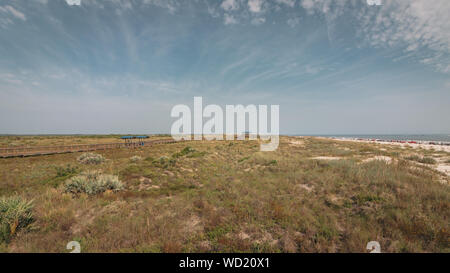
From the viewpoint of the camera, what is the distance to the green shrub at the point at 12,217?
14.7 ft

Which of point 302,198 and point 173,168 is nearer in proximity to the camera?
point 302,198

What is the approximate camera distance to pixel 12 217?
16.3 feet

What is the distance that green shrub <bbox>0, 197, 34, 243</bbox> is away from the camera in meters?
4.48

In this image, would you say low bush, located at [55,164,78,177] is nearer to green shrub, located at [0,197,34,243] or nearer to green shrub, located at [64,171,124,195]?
green shrub, located at [64,171,124,195]

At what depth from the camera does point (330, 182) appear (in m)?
8.23

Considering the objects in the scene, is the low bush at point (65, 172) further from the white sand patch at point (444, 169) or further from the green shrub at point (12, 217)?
the white sand patch at point (444, 169)

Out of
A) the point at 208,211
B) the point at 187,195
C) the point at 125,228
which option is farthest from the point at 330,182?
the point at 125,228

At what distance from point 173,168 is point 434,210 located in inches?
569

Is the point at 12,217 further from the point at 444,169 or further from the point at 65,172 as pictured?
the point at 444,169

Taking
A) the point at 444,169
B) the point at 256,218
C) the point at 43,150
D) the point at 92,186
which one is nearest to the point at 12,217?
the point at 92,186

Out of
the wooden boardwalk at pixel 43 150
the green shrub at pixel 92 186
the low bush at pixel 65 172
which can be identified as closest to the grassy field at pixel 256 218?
the green shrub at pixel 92 186

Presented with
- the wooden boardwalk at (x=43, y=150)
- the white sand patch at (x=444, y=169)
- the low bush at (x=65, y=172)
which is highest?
the white sand patch at (x=444, y=169)

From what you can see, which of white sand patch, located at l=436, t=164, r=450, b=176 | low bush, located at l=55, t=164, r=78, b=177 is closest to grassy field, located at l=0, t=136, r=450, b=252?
white sand patch, located at l=436, t=164, r=450, b=176
